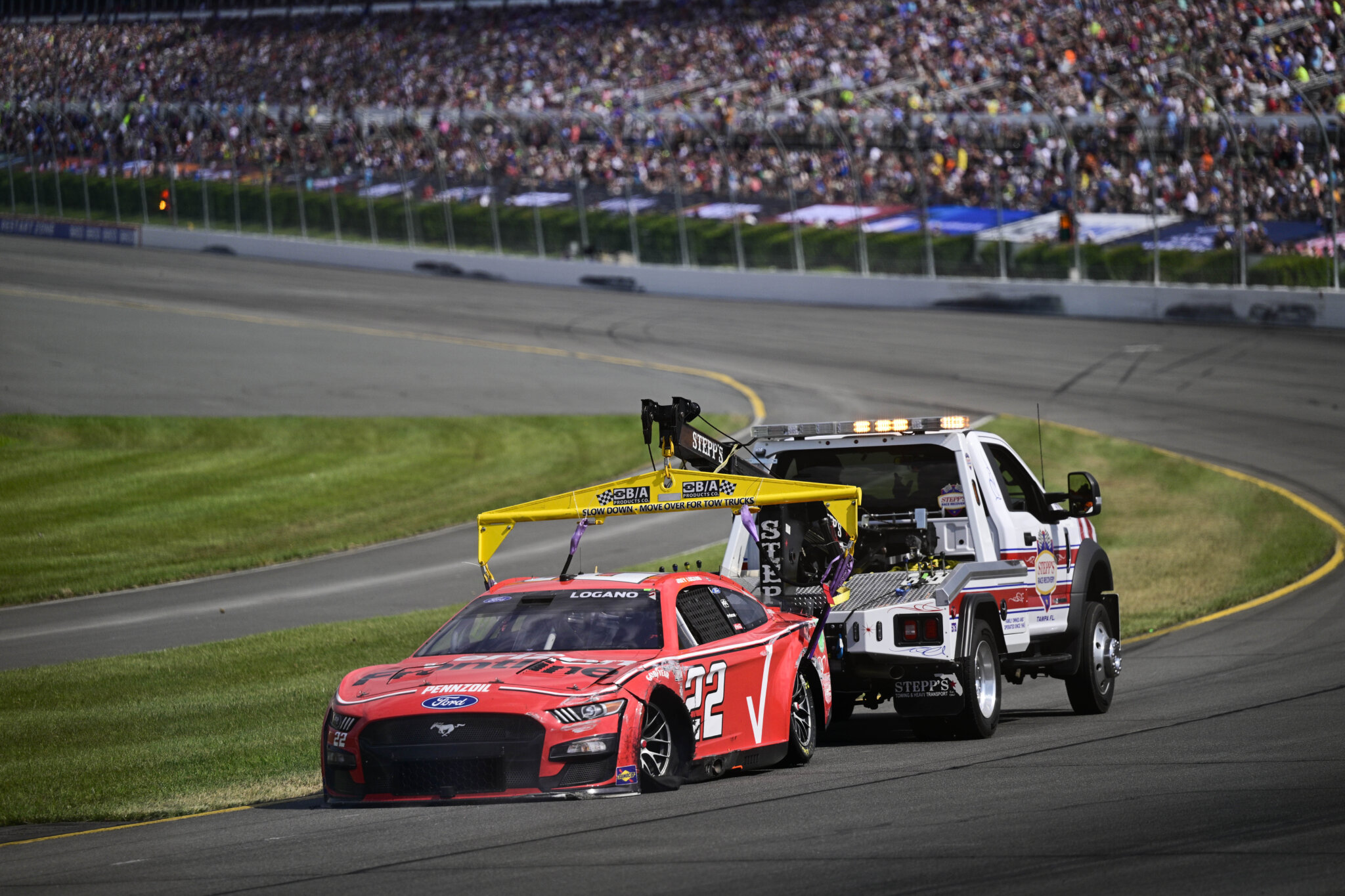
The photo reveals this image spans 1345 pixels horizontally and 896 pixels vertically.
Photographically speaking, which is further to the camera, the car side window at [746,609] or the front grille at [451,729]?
the car side window at [746,609]

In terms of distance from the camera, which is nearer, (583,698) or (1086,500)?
(583,698)

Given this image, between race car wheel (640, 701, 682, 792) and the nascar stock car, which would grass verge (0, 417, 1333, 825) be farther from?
race car wheel (640, 701, 682, 792)

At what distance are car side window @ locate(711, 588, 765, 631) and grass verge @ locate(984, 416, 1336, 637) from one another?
8.12 metres

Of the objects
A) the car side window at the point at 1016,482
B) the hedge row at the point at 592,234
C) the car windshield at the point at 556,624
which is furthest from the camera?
the hedge row at the point at 592,234

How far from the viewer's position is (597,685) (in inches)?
336

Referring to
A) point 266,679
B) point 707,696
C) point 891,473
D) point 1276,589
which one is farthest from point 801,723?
point 1276,589

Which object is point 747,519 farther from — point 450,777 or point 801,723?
point 450,777

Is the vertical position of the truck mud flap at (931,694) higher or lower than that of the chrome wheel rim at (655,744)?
lower

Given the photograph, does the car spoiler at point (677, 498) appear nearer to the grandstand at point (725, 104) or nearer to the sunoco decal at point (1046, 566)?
the sunoco decal at point (1046, 566)

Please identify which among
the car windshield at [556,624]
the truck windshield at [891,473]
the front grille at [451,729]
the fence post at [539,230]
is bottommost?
the front grille at [451,729]

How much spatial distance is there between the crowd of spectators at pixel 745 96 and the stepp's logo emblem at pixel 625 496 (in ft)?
97.2

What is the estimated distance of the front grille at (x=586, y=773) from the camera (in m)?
8.33

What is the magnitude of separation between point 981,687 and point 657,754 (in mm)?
3309

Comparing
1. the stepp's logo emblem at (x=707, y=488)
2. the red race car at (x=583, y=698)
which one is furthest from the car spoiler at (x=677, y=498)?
the red race car at (x=583, y=698)
